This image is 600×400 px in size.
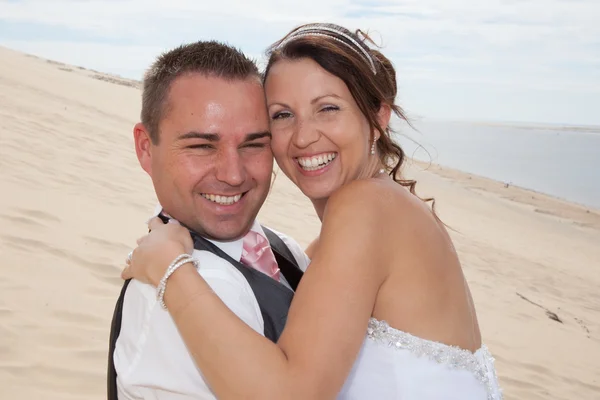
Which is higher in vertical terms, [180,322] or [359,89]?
[359,89]

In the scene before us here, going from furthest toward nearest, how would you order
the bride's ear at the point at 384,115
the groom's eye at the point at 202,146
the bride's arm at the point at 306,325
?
1. the bride's ear at the point at 384,115
2. the groom's eye at the point at 202,146
3. the bride's arm at the point at 306,325

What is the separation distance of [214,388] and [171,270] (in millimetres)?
392

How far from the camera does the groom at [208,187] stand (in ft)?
6.56

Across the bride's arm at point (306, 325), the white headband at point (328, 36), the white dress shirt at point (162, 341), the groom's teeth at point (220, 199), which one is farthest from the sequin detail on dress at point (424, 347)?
the white headband at point (328, 36)

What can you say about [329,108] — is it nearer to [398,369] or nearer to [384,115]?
[384,115]

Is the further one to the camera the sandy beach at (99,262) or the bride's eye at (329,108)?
the sandy beach at (99,262)

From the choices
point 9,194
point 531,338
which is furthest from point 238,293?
point 531,338

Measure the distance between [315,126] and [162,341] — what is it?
45.3 inches

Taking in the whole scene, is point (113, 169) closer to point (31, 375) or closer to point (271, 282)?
point (31, 375)

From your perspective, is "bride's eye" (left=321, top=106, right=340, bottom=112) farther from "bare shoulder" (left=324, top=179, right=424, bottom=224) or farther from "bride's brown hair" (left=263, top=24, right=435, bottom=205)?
"bare shoulder" (left=324, top=179, right=424, bottom=224)

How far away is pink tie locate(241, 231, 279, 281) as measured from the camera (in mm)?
2514

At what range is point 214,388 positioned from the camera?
1.90m

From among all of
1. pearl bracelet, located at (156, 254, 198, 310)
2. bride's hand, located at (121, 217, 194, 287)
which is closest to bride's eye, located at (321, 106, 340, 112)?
bride's hand, located at (121, 217, 194, 287)

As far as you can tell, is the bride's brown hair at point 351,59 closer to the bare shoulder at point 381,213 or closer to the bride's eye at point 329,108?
the bride's eye at point 329,108
